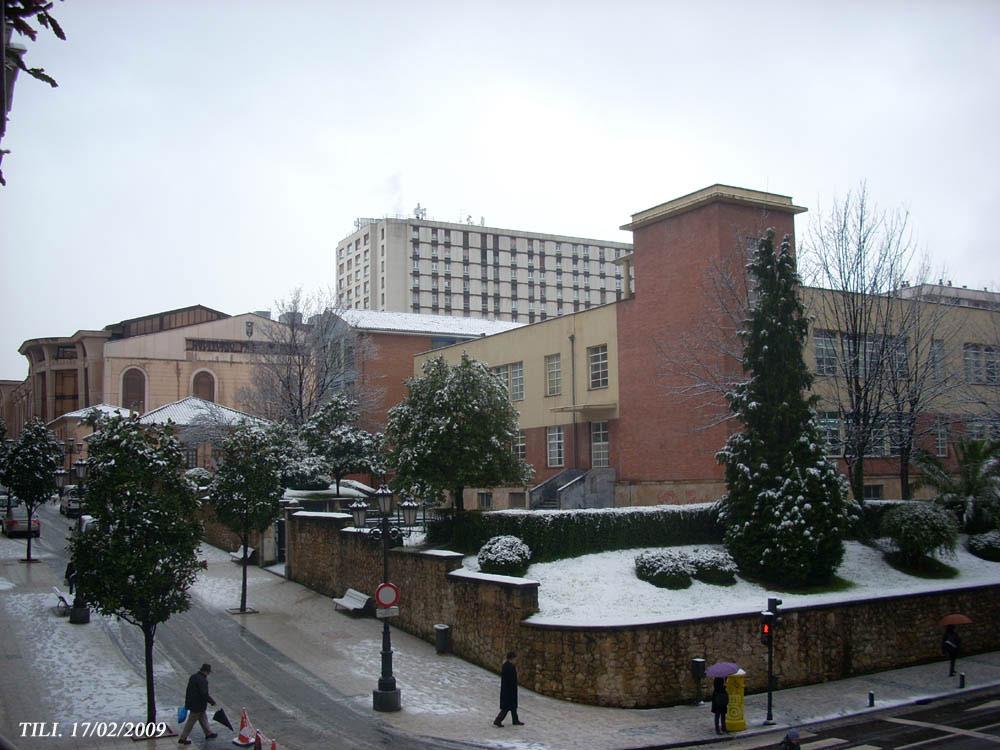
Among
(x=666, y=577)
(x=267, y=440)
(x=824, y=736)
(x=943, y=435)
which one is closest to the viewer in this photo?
(x=824, y=736)

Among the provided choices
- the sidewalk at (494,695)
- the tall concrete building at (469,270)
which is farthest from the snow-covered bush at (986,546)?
the tall concrete building at (469,270)

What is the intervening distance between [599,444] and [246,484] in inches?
714

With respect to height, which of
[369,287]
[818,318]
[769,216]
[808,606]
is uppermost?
[369,287]

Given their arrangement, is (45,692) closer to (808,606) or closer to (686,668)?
(686,668)

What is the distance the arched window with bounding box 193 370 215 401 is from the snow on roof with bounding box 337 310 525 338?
1763cm

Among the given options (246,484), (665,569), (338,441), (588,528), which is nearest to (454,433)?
(588,528)

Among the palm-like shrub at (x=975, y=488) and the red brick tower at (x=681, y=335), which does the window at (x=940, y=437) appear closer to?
the palm-like shrub at (x=975, y=488)

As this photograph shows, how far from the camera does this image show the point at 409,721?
703 inches

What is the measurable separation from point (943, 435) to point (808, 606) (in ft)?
72.6

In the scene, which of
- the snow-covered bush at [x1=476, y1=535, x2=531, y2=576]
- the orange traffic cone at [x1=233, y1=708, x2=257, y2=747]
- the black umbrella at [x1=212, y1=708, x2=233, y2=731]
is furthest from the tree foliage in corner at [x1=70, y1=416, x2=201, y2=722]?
the snow-covered bush at [x1=476, y1=535, x2=531, y2=576]

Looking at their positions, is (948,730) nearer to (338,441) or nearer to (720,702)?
(720,702)

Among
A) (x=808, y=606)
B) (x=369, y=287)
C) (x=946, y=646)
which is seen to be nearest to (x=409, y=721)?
(x=808, y=606)

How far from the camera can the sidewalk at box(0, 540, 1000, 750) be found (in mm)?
17078

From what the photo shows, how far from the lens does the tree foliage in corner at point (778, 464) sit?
24719 mm
